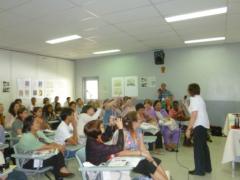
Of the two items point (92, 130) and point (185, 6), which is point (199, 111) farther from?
point (92, 130)

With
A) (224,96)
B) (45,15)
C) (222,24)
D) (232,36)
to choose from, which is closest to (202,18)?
(222,24)

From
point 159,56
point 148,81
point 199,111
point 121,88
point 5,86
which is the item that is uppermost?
point 159,56

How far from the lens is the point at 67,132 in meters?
3.84

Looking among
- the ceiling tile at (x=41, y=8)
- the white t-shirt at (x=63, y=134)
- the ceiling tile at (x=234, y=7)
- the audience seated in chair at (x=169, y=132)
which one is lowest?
the audience seated in chair at (x=169, y=132)

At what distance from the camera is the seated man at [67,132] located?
12.5 feet

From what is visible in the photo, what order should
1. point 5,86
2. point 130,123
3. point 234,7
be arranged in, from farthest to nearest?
1. point 5,86
2. point 234,7
3. point 130,123

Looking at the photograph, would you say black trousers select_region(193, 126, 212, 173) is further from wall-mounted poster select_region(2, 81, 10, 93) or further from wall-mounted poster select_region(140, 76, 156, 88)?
wall-mounted poster select_region(2, 81, 10, 93)

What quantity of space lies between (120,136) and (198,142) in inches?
65.9

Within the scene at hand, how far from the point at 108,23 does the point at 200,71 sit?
13.9 ft

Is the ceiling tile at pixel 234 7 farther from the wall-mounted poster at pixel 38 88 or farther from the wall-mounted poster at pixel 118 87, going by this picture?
the wall-mounted poster at pixel 38 88

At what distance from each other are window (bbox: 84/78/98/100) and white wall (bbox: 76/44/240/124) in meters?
1.13

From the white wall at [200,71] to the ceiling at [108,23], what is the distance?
2.33 ft

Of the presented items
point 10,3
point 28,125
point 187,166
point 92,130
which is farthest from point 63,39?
point 187,166

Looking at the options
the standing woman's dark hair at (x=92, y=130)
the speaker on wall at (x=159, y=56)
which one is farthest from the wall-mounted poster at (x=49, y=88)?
the standing woman's dark hair at (x=92, y=130)
